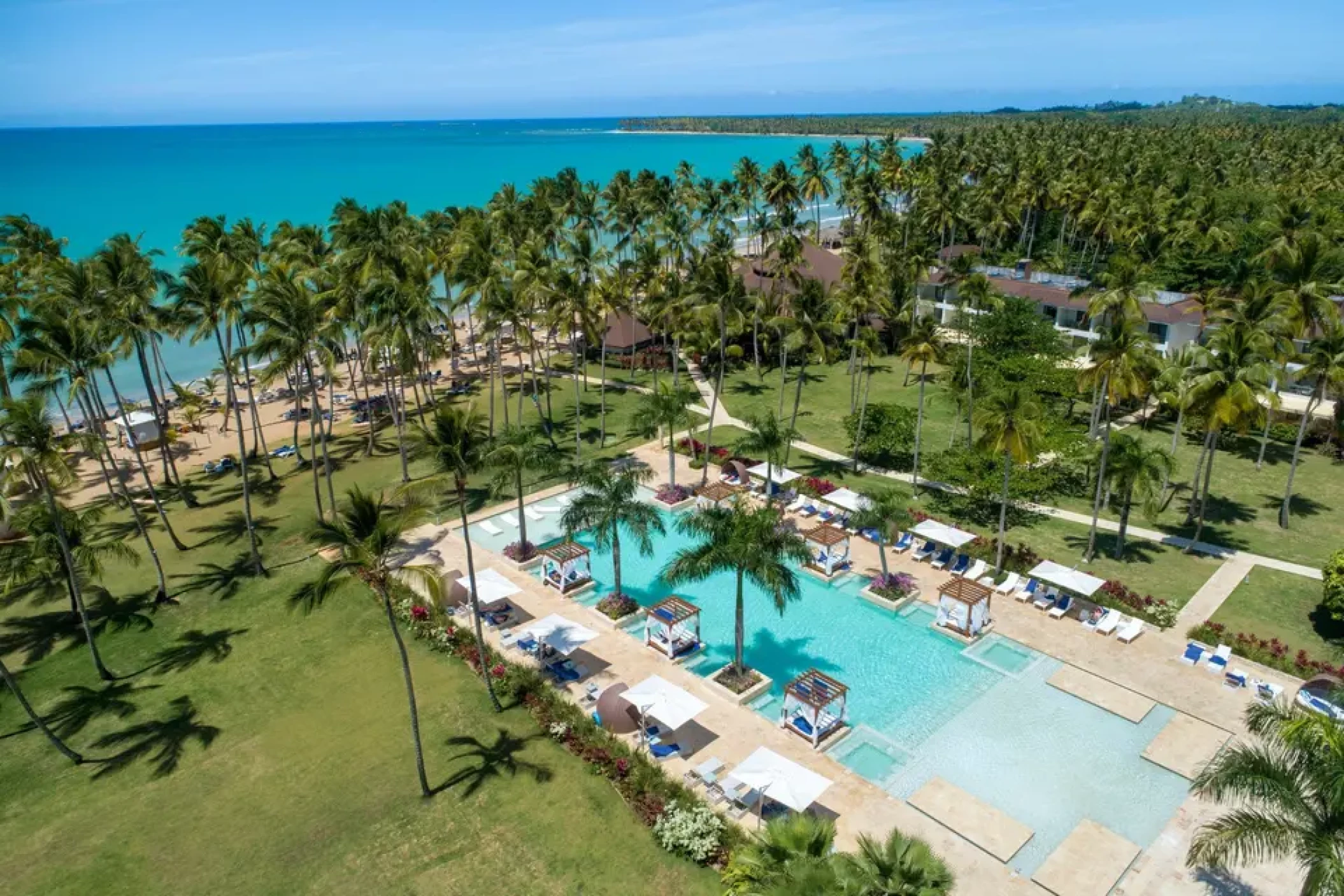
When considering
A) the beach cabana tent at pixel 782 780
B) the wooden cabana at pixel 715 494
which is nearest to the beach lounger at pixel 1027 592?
the wooden cabana at pixel 715 494

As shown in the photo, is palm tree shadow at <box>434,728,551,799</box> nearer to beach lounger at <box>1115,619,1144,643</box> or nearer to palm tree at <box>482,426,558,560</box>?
palm tree at <box>482,426,558,560</box>

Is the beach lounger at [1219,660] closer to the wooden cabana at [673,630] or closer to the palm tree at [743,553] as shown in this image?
the palm tree at [743,553]

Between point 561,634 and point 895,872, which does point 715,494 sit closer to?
point 561,634

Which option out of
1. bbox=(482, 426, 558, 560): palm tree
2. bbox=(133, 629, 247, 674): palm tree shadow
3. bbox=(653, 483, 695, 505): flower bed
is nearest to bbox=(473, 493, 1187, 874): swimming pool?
bbox=(482, 426, 558, 560): palm tree

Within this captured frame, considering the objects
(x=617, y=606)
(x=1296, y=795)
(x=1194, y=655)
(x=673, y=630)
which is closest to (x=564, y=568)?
(x=617, y=606)

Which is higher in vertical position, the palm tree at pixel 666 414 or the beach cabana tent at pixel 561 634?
the palm tree at pixel 666 414

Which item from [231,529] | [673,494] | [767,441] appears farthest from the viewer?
[673,494]
